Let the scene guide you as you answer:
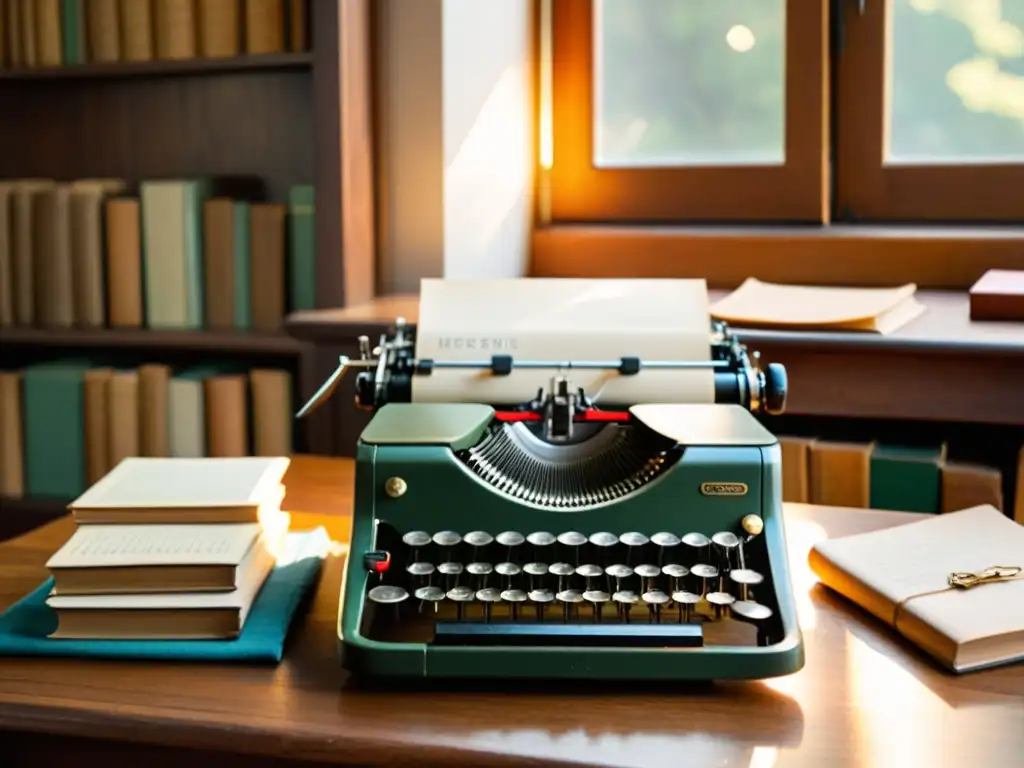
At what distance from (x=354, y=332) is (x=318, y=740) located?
3.53 ft

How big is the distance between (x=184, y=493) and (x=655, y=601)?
472 millimetres

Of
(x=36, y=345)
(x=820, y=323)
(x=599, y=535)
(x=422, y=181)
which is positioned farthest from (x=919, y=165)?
(x=36, y=345)

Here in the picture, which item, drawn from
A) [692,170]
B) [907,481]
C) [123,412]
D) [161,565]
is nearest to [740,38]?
[692,170]

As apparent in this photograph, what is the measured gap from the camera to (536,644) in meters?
1.02

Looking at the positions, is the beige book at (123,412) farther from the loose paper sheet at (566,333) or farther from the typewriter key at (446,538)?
the typewriter key at (446,538)

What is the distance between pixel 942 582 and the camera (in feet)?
3.66

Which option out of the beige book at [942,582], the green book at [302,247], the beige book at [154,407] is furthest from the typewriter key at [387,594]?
the beige book at [154,407]

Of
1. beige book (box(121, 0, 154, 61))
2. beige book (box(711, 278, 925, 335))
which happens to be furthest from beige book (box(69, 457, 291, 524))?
beige book (box(121, 0, 154, 61))

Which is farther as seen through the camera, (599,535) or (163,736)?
(599,535)

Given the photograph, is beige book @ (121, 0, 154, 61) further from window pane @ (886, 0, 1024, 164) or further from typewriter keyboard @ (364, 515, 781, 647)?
typewriter keyboard @ (364, 515, 781, 647)

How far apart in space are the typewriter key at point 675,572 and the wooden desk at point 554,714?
100mm

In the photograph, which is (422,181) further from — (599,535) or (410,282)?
(599,535)

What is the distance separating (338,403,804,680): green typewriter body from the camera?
40.7 inches

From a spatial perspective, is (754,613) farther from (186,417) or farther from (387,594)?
(186,417)
